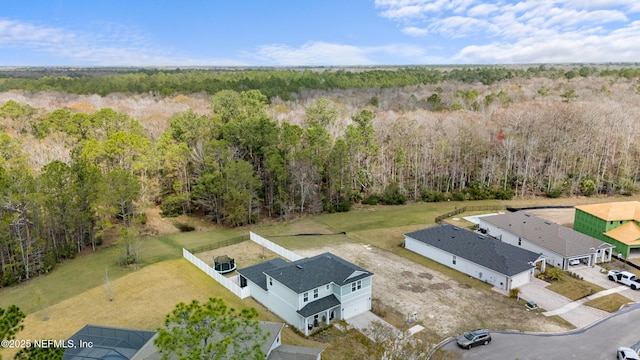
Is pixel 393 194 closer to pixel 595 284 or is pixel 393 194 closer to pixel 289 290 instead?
pixel 595 284

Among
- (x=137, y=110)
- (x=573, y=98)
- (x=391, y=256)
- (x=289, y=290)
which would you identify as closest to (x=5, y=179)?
(x=289, y=290)

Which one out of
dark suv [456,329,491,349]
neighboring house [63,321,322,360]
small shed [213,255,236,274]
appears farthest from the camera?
small shed [213,255,236,274]

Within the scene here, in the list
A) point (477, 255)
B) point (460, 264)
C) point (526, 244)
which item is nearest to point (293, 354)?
point (460, 264)

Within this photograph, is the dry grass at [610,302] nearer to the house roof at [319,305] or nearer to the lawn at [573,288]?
the lawn at [573,288]

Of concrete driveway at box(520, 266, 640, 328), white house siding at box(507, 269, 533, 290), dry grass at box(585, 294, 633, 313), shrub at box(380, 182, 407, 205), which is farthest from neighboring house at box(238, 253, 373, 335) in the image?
shrub at box(380, 182, 407, 205)

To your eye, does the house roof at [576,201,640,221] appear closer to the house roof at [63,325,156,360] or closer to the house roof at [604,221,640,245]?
the house roof at [604,221,640,245]

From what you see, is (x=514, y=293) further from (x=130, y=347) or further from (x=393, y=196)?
(x=393, y=196)

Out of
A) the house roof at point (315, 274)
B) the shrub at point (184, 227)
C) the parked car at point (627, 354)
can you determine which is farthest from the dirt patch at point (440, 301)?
the shrub at point (184, 227)
